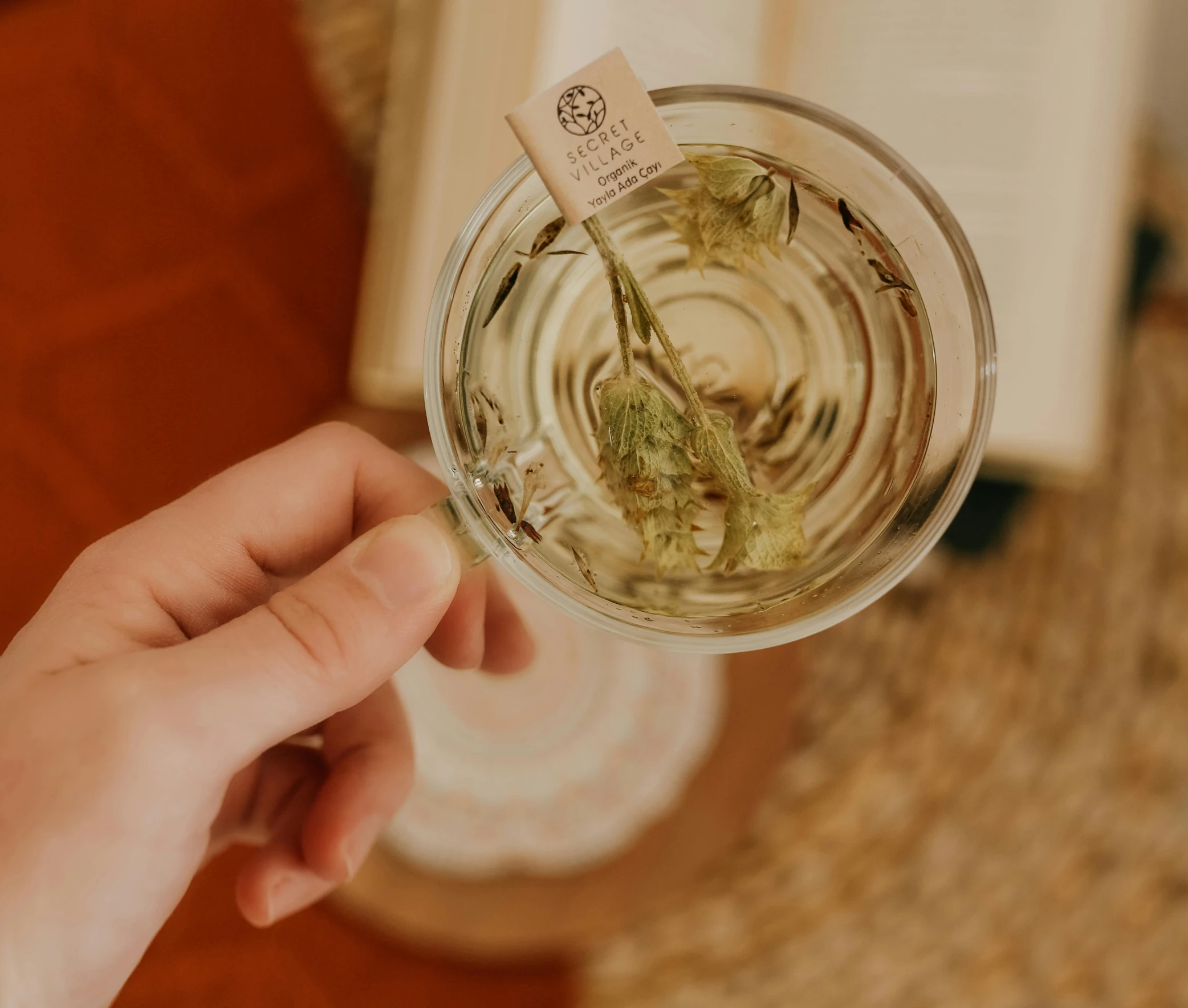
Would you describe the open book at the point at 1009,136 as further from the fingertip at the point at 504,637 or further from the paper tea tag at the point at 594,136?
the paper tea tag at the point at 594,136

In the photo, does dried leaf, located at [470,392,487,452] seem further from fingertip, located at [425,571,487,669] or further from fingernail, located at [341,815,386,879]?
fingernail, located at [341,815,386,879]

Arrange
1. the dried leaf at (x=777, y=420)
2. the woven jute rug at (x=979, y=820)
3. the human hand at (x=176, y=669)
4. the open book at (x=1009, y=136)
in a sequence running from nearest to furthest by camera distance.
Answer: the human hand at (x=176, y=669) → the dried leaf at (x=777, y=420) → the open book at (x=1009, y=136) → the woven jute rug at (x=979, y=820)

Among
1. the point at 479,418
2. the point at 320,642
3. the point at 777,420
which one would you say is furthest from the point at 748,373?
the point at 320,642

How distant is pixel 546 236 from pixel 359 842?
0.34 meters

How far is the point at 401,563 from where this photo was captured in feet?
1.24

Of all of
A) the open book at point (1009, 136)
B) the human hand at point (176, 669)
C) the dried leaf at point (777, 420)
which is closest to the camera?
the human hand at point (176, 669)

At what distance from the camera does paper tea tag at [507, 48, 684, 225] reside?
0.35 meters

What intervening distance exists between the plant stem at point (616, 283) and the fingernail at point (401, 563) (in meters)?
0.11

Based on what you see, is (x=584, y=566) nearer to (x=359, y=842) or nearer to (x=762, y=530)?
(x=762, y=530)

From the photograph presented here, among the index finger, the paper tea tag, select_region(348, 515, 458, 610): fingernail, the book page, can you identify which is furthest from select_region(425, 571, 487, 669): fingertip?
the book page

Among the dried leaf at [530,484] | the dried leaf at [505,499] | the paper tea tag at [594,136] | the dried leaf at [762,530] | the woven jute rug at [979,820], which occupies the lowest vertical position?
the woven jute rug at [979,820]

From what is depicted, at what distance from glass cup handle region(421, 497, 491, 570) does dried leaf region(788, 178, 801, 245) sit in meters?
0.20

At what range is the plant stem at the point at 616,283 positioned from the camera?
0.37 m

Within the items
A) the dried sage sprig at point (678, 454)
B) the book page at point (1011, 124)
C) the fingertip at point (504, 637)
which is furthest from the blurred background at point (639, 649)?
A: the dried sage sprig at point (678, 454)
